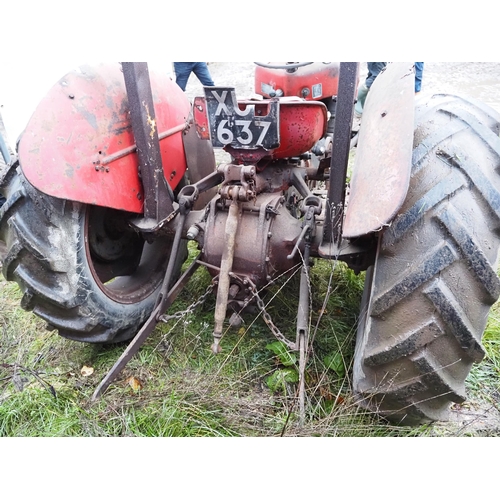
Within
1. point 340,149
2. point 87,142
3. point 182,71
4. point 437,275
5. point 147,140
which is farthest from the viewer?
point 182,71

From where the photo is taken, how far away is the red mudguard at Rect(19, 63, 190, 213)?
149 cm

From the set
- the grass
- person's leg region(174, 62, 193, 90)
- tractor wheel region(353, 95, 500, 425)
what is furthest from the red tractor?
person's leg region(174, 62, 193, 90)

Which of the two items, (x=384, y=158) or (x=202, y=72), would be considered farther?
(x=202, y=72)

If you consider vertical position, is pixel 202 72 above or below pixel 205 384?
above

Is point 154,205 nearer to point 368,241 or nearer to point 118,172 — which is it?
point 118,172

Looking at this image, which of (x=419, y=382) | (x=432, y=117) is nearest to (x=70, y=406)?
Answer: (x=419, y=382)

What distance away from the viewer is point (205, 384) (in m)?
1.83

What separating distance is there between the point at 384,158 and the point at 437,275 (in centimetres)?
39

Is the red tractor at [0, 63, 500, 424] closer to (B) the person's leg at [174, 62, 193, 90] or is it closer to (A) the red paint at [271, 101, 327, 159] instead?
(A) the red paint at [271, 101, 327, 159]

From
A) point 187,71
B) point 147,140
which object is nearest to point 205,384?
point 147,140

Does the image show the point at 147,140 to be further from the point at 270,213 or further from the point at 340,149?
the point at 340,149

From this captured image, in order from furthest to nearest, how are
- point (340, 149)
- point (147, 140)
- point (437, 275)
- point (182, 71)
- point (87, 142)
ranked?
point (182, 71) < point (147, 140) < point (87, 142) < point (340, 149) < point (437, 275)

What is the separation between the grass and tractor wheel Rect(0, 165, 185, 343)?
255 mm

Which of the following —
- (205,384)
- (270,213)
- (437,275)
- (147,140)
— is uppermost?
(147,140)
